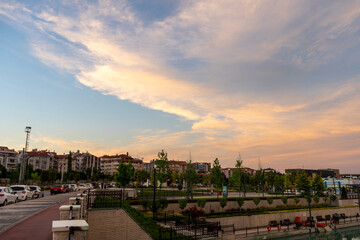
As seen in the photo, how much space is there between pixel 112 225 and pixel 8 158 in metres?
133

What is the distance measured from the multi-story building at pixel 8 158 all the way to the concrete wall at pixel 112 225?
424 feet

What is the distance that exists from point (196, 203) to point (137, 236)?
1793cm

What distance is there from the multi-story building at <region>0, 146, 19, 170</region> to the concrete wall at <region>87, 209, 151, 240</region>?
129378 millimetres

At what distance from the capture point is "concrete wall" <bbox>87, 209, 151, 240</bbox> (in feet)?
55.3

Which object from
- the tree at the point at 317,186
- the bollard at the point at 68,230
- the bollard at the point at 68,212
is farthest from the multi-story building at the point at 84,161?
the bollard at the point at 68,230

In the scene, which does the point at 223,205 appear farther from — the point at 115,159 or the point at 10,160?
the point at 115,159

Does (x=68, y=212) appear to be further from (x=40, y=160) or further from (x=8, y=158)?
(x=40, y=160)

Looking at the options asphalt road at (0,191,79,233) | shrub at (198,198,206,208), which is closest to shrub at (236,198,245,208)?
shrub at (198,198,206,208)

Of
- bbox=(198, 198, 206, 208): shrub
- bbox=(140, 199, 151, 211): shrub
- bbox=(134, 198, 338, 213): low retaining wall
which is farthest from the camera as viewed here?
bbox=(198, 198, 206, 208): shrub

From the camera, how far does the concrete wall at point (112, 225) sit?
1685 centimetres

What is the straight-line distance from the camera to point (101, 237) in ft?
55.4

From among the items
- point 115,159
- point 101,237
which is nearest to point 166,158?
point 101,237

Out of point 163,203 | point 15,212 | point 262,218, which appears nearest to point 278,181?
point 262,218

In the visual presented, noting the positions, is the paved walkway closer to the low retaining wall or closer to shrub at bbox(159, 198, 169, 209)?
the low retaining wall
